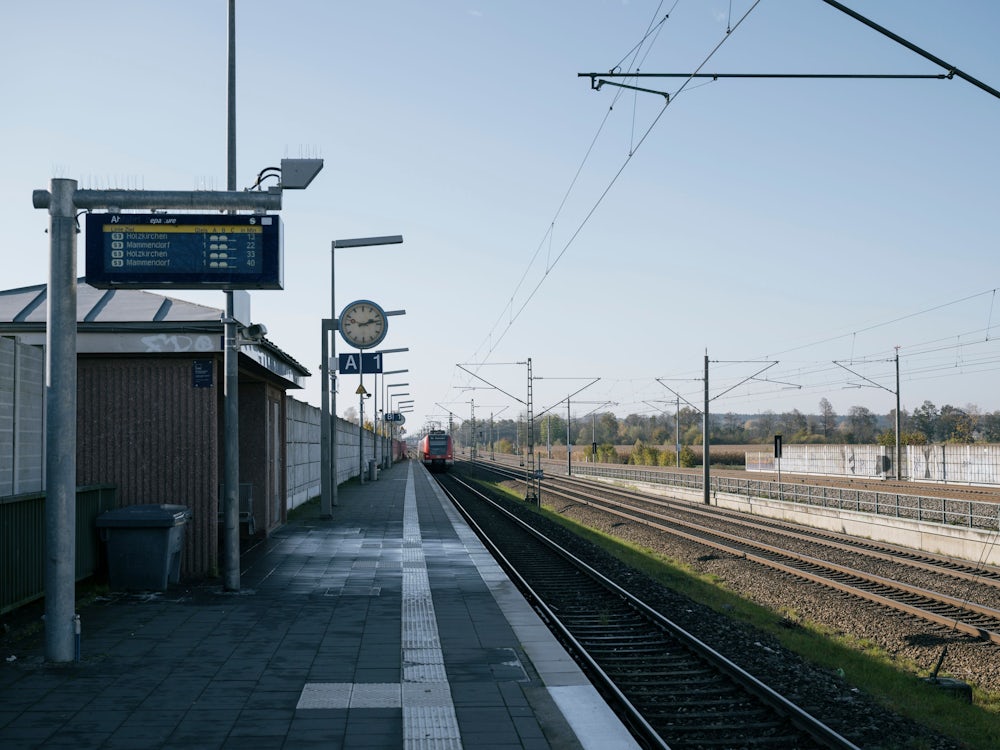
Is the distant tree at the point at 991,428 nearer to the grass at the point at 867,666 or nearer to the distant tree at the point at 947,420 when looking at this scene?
the distant tree at the point at 947,420

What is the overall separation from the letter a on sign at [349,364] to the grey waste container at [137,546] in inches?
541

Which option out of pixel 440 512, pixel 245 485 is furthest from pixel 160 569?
pixel 440 512

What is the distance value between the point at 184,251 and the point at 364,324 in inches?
557

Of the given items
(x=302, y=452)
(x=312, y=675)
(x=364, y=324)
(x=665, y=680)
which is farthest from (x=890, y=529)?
(x=312, y=675)

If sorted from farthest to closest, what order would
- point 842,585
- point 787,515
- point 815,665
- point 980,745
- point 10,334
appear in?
point 787,515, point 842,585, point 10,334, point 815,665, point 980,745

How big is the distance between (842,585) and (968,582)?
8.42 feet

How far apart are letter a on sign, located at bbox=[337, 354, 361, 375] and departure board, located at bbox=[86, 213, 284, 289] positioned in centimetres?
1533

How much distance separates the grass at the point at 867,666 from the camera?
329 inches

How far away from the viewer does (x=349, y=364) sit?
26062mm

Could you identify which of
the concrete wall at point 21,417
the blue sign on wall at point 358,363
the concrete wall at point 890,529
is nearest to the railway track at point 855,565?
the concrete wall at point 890,529

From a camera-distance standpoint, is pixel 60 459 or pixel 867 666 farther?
pixel 867 666

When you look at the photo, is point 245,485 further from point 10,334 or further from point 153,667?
point 153,667

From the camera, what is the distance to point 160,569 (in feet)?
40.4

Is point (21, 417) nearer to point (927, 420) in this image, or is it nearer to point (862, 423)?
point (927, 420)
